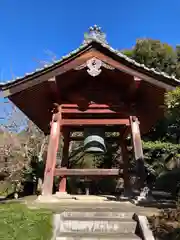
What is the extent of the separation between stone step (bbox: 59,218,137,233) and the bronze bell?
3348mm

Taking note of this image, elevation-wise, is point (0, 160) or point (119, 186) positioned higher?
point (0, 160)

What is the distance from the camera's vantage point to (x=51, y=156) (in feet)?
23.9

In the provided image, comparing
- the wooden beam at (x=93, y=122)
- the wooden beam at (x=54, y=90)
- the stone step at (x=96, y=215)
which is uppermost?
the wooden beam at (x=54, y=90)

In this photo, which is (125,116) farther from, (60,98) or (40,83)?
(40,83)

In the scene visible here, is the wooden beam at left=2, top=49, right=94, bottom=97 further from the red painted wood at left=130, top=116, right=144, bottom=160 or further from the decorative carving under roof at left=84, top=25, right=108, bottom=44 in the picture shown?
the red painted wood at left=130, top=116, right=144, bottom=160

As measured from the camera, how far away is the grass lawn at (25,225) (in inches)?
157

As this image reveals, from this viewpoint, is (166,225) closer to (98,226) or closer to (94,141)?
(98,226)

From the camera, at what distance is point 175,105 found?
472 centimetres

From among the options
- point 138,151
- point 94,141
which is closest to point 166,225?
point 138,151

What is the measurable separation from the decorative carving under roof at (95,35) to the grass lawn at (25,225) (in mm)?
4591

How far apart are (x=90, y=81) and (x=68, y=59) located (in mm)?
1178

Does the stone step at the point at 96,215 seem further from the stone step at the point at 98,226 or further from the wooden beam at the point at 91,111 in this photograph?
the wooden beam at the point at 91,111

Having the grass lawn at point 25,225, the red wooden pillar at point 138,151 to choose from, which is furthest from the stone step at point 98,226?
the red wooden pillar at point 138,151

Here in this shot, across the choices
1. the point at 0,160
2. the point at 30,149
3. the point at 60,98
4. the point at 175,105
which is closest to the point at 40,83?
the point at 60,98
